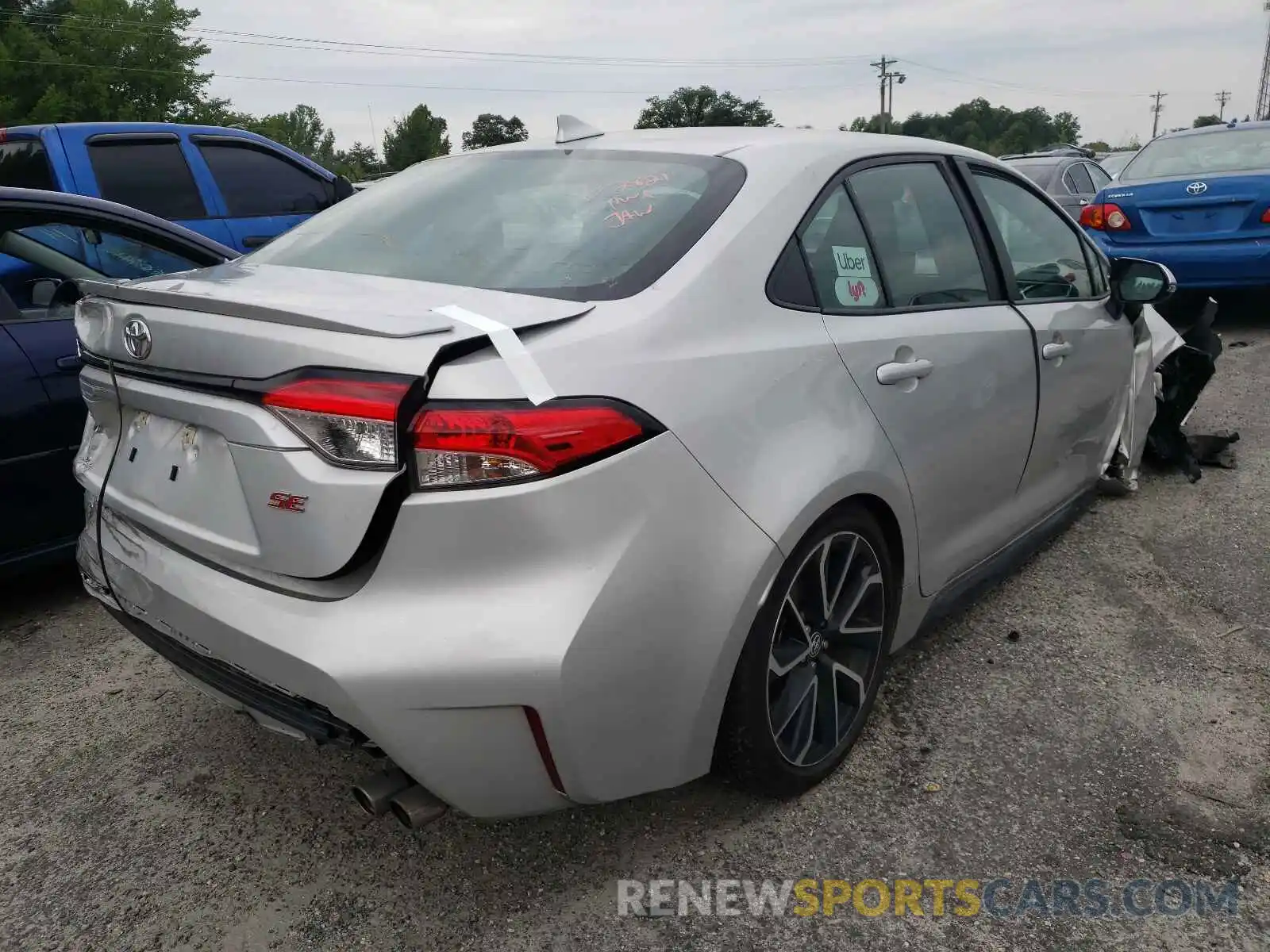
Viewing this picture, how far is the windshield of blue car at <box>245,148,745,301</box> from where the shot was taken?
205 cm

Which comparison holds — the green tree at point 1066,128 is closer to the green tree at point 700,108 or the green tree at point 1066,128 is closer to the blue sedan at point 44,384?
the green tree at point 700,108

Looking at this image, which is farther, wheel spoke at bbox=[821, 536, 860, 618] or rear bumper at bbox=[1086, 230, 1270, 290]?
rear bumper at bbox=[1086, 230, 1270, 290]

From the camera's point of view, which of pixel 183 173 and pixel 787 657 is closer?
pixel 787 657

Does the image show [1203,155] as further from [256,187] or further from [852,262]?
[256,187]

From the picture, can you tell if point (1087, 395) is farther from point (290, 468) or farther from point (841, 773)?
point (290, 468)

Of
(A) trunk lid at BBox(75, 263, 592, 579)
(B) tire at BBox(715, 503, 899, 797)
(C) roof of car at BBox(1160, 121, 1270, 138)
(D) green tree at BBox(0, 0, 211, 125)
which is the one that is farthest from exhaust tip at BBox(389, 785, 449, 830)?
(D) green tree at BBox(0, 0, 211, 125)

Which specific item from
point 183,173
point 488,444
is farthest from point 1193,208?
point 488,444

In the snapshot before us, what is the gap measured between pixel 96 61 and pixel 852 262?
4951 cm

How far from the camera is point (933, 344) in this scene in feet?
8.38

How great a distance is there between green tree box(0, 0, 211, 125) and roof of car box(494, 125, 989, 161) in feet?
150

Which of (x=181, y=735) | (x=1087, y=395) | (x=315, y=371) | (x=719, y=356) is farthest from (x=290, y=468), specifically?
(x=1087, y=395)

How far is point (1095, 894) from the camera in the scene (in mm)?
2070

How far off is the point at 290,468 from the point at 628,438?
1.95 ft

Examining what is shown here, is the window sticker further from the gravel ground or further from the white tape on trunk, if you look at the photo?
the gravel ground
